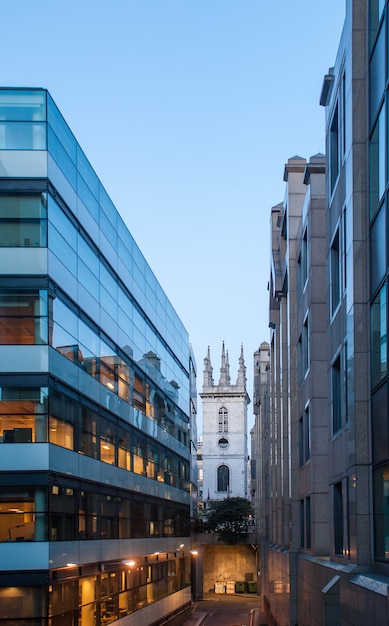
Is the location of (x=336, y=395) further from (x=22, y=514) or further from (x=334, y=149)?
(x=22, y=514)

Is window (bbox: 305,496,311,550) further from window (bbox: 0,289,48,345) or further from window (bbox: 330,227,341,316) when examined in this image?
window (bbox: 330,227,341,316)

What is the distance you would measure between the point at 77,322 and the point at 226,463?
147769mm

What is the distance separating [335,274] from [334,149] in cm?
310

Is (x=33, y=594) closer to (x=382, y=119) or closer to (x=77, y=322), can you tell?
(x=77, y=322)

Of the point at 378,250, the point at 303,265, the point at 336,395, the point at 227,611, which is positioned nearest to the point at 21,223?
the point at 336,395

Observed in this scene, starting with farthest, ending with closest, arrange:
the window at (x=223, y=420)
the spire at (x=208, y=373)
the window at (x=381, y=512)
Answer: the spire at (x=208, y=373)
the window at (x=223, y=420)
the window at (x=381, y=512)

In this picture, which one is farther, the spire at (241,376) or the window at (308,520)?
the spire at (241,376)

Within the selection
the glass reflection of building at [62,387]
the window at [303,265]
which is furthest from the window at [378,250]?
the window at [303,265]

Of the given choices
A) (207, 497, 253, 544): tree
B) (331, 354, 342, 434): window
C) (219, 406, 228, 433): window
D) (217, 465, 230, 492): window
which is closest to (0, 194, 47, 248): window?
(331, 354, 342, 434): window

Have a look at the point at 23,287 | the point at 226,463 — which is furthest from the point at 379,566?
the point at 226,463

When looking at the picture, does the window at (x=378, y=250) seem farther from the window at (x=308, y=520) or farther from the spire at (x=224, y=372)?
the spire at (x=224, y=372)

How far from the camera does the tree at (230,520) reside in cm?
10106

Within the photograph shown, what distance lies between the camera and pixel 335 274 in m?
23.5

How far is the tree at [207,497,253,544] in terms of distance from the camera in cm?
10106
